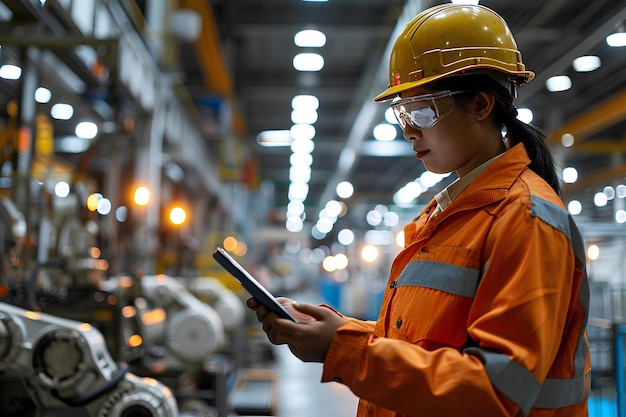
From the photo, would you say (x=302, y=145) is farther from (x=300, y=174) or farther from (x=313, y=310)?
(x=313, y=310)

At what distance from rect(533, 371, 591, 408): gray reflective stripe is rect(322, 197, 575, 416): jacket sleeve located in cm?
10

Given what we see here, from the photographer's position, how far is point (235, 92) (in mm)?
16406

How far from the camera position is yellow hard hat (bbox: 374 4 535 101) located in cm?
138

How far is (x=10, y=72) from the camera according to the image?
589 cm

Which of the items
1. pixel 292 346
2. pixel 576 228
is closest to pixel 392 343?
pixel 292 346

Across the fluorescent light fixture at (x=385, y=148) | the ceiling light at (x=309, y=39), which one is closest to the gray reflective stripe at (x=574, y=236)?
the ceiling light at (x=309, y=39)

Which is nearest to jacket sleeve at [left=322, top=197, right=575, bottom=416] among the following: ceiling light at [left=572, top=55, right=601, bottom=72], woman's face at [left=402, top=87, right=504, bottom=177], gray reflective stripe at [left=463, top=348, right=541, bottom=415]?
gray reflective stripe at [left=463, top=348, right=541, bottom=415]

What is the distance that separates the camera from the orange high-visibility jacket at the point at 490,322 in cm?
Result: 110

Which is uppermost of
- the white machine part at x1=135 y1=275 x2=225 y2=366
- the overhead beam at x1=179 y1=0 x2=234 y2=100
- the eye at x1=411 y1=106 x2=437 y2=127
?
the overhead beam at x1=179 y1=0 x2=234 y2=100

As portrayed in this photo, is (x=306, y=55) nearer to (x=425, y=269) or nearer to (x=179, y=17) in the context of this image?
(x=179, y=17)

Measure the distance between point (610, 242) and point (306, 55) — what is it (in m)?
8.37

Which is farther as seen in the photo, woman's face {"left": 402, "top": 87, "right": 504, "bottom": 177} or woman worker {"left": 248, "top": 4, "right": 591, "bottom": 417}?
woman's face {"left": 402, "top": 87, "right": 504, "bottom": 177}

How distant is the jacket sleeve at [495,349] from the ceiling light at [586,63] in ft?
8.42

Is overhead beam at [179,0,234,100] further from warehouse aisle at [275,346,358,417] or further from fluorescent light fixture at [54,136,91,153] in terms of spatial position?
warehouse aisle at [275,346,358,417]
